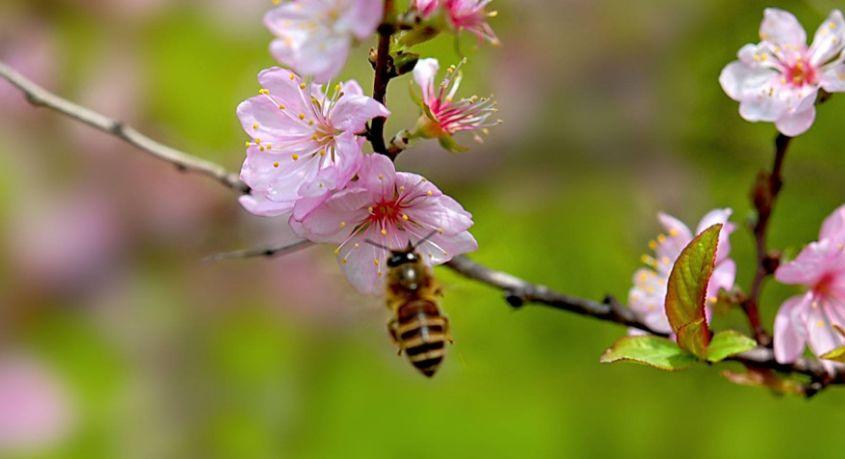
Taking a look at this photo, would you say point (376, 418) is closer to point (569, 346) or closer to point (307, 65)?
point (569, 346)

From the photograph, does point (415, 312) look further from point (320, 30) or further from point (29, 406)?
point (29, 406)

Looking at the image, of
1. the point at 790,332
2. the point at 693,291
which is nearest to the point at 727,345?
the point at 693,291

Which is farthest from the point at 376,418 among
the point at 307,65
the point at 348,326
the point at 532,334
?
the point at 307,65

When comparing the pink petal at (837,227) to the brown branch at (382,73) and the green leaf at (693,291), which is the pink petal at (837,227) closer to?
the green leaf at (693,291)

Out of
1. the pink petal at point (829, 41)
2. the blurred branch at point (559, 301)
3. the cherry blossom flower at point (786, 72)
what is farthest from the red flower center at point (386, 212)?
the pink petal at point (829, 41)

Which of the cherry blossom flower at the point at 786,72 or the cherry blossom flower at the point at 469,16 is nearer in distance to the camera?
the cherry blossom flower at the point at 469,16
